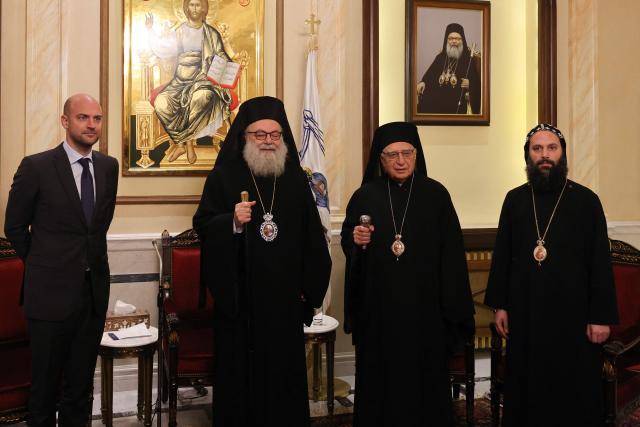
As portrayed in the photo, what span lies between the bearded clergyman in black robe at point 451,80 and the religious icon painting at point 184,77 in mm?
1684

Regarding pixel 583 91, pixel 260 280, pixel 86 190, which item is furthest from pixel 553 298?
pixel 583 91

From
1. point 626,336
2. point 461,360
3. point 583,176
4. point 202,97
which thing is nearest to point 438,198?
point 461,360

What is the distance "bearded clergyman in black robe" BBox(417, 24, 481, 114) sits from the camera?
20.6ft

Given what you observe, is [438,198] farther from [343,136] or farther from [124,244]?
[124,244]

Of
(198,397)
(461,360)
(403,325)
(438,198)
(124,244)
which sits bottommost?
(198,397)

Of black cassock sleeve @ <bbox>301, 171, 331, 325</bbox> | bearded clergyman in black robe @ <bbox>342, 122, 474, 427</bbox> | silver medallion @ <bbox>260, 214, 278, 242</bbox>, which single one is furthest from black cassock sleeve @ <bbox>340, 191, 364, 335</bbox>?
silver medallion @ <bbox>260, 214, 278, 242</bbox>

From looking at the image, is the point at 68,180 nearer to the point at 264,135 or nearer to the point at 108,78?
the point at 264,135

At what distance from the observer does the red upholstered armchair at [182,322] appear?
4.11m

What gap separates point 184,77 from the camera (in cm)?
537

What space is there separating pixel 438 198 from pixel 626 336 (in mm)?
1554

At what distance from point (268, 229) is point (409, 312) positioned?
0.95 meters

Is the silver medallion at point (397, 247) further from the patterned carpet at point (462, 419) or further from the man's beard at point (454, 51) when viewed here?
the man's beard at point (454, 51)

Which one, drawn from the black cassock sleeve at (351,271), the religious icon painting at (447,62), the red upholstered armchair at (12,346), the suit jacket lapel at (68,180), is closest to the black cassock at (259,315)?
the black cassock sleeve at (351,271)

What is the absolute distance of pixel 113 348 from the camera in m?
4.32
